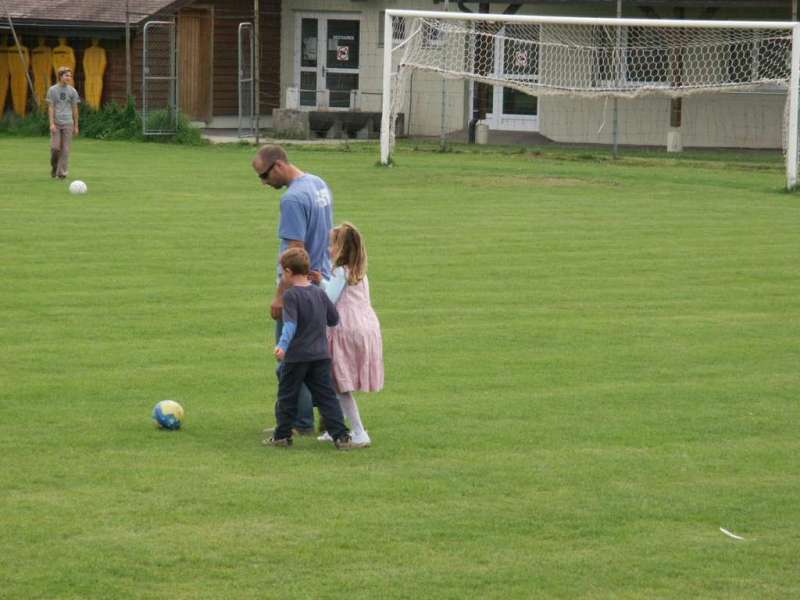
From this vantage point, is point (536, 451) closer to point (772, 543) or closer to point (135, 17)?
point (772, 543)

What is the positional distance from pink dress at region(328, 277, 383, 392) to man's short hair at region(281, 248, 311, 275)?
0.36 metres

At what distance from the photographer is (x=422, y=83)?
131 feet

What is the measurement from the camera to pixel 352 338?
9.42m

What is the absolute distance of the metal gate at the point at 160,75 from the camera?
1404 inches

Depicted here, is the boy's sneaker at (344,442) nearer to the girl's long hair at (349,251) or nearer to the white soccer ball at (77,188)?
the girl's long hair at (349,251)

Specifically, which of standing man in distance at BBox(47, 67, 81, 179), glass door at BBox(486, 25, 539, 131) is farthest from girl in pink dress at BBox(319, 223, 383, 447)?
glass door at BBox(486, 25, 539, 131)

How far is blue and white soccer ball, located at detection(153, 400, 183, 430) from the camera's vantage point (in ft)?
31.6

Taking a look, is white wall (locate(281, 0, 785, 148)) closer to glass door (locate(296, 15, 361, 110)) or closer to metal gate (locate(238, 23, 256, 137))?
glass door (locate(296, 15, 361, 110))

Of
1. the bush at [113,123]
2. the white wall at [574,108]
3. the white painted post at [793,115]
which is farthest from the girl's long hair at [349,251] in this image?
the bush at [113,123]

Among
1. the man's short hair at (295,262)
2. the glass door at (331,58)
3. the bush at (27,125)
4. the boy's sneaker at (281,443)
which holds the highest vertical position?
the glass door at (331,58)

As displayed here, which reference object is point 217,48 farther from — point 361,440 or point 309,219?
point 361,440

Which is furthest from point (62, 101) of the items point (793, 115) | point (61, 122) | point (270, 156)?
point (270, 156)

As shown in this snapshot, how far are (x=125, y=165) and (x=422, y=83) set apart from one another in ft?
42.6

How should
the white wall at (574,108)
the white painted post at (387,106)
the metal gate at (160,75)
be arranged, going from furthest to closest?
the white wall at (574,108) < the metal gate at (160,75) < the white painted post at (387,106)
